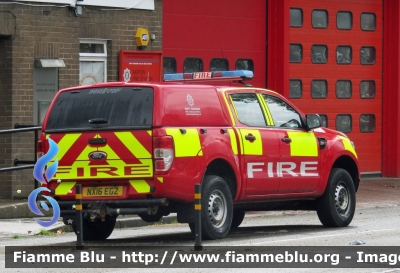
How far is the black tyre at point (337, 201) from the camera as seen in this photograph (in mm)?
14622

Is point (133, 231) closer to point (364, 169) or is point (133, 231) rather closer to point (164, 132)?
point (164, 132)

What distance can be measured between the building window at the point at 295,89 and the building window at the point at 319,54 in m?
0.67

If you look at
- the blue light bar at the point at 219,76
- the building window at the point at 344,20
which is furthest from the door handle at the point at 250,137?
the building window at the point at 344,20

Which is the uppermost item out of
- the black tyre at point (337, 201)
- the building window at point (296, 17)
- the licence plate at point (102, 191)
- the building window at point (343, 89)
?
the building window at point (296, 17)

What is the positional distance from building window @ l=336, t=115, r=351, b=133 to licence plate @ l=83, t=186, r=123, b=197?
11.9 m

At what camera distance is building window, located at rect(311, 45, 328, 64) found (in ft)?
75.9

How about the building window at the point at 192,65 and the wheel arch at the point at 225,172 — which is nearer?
the wheel arch at the point at 225,172

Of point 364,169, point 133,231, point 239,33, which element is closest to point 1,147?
point 133,231

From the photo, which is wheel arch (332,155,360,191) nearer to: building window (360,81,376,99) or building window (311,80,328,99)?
building window (311,80,328,99)

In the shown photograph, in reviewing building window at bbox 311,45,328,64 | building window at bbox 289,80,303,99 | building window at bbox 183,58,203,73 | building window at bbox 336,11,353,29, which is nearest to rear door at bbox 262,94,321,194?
building window at bbox 183,58,203,73

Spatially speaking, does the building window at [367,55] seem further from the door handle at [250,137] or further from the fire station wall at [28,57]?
the door handle at [250,137]

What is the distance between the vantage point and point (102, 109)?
12.6 metres

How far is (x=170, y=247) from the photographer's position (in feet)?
40.4

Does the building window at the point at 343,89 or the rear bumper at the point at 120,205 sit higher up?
the building window at the point at 343,89
